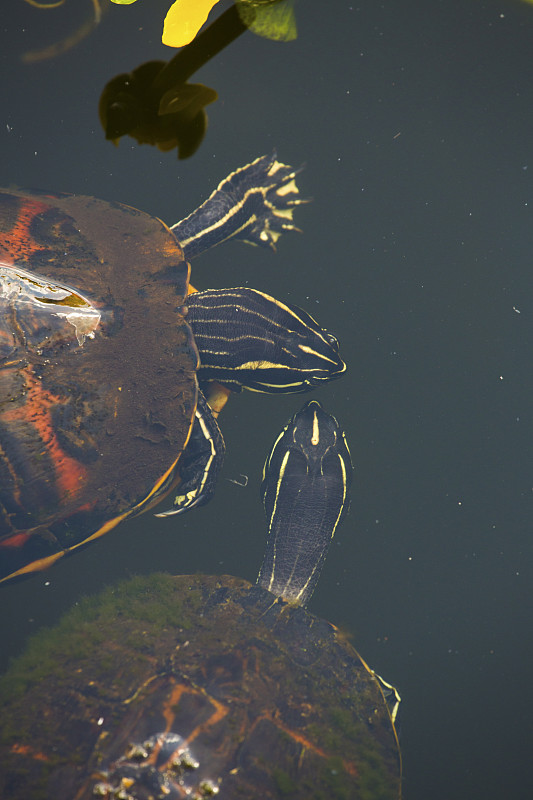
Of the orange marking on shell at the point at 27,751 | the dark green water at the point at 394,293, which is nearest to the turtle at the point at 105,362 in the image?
the dark green water at the point at 394,293

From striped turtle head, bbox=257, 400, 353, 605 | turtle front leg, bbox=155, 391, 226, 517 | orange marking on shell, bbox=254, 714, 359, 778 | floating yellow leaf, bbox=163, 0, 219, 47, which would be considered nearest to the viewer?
orange marking on shell, bbox=254, 714, 359, 778

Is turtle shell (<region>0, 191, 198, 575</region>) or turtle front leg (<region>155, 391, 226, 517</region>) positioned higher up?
turtle shell (<region>0, 191, 198, 575</region>)

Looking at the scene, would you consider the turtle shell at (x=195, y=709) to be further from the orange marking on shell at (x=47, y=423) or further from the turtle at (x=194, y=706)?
the orange marking on shell at (x=47, y=423)

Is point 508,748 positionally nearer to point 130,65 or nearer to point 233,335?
point 233,335

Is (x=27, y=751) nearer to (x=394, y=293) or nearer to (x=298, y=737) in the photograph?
(x=298, y=737)

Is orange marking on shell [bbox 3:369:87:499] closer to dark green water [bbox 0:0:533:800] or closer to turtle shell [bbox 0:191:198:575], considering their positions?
turtle shell [bbox 0:191:198:575]

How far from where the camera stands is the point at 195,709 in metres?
2.25

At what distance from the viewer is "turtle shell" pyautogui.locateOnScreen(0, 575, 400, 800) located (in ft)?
6.79

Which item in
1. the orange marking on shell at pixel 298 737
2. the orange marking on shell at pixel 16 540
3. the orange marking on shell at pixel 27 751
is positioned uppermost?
the orange marking on shell at pixel 16 540

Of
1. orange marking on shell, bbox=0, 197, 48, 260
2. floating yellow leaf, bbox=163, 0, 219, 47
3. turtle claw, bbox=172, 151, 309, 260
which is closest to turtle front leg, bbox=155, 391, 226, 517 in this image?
turtle claw, bbox=172, 151, 309, 260

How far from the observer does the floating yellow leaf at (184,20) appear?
368 cm

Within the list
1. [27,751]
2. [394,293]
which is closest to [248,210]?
[394,293]

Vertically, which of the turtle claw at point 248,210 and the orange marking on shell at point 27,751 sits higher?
the turtle claw at point 248,210

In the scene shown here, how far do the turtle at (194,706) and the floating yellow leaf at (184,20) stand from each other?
456 cm
